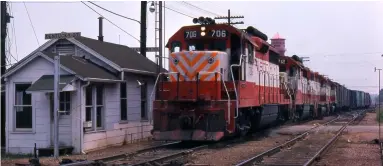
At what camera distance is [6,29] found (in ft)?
64.6

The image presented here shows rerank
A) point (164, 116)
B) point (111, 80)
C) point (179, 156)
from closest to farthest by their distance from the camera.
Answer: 1. point (179, 156)
2. point (164, 116)
3. point (111, 80)

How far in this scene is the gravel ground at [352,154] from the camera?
37.6 feet

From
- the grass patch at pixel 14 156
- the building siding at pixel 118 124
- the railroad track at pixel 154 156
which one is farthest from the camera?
the building siding at pixel 118 124

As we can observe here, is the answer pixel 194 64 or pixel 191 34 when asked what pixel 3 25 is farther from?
pixel 194 64

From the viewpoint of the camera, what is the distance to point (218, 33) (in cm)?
1541

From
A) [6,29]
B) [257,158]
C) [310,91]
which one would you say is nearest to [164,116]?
[257,158]

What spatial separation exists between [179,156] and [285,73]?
13.1m

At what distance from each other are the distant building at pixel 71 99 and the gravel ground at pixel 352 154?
7.43 meters

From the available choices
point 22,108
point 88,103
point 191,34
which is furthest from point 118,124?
point 191,34

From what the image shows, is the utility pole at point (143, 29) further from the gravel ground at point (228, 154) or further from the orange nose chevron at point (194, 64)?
the gravel ground at point (228, 154)

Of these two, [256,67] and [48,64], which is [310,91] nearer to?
[256,67]

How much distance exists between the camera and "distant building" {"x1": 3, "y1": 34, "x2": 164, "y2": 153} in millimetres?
14805

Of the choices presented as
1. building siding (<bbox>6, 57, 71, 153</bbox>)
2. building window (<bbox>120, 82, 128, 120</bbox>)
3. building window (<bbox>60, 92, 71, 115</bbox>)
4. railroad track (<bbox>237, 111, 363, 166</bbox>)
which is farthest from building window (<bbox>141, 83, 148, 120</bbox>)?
railroad track (<bbox>237, 111, 363, 166</bbox>)

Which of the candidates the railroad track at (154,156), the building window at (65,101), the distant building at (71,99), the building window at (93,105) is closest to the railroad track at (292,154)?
the railroad track at (154,156)
